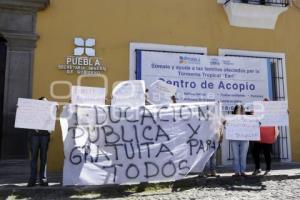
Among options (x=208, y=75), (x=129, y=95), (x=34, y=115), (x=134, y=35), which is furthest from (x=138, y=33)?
(x=34, y=115)

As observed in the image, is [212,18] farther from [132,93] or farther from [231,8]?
[132,93]

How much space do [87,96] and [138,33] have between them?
2.61m

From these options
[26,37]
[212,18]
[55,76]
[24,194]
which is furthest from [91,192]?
[212,18]

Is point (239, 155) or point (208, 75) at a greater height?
point (208, 75)

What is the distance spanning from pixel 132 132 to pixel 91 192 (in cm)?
124

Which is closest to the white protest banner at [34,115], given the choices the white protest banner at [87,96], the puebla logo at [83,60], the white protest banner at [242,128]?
the white protest banner at [87,96]

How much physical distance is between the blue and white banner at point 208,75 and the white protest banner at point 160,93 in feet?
3.61

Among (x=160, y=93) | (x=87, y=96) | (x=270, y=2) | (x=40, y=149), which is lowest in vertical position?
(x=40, y=149)

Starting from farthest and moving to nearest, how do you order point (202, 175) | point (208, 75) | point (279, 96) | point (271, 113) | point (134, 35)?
point (279, 96) < point (208, 75) < point (134, 35) < point (271, 113) < point (202, 175)

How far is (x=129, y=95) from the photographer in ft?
27.7

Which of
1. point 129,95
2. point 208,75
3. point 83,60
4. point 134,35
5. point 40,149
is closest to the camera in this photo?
point 40,149

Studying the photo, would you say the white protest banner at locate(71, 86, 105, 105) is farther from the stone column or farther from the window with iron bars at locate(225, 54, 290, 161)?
the window with iron bars at locate(225, 54, 290, 161)

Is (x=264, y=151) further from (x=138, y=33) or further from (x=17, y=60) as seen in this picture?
(x=17, y=60)

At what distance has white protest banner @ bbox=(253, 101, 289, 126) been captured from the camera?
862 centimetres
